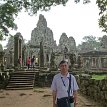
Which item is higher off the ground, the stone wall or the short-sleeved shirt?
the short-sleeved shirt

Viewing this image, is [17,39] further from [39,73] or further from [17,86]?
[17,86]

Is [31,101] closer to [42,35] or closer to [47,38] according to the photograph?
[42,35]

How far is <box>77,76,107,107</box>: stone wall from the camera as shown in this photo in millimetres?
12976

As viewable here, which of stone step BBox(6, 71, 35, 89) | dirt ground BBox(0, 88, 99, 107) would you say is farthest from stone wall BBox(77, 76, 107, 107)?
stone step BBox(6, 71, 35, 89)

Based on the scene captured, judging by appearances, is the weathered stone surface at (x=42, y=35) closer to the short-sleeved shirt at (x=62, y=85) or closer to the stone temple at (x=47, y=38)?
the stone temple at (x=47, y=38)

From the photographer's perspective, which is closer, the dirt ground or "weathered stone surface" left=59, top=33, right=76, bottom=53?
the dirt ground

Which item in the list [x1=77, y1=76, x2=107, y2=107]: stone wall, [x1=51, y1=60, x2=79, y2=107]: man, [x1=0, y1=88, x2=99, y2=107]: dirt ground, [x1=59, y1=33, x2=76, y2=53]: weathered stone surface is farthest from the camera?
[x1=59, y1=33, x2=76, y2=53]: weathered stone surface

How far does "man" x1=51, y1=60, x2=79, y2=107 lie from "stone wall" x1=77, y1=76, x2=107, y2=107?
20.8 feet

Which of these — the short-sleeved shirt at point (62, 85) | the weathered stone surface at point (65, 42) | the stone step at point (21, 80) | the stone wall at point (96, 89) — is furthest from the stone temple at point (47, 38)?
the short-sleeved shirt at point (62, 85)

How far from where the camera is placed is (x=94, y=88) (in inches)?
596

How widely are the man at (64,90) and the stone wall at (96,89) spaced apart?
6.35m

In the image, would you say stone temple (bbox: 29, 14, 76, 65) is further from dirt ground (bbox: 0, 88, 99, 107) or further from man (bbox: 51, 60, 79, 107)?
man (bbox: 51, 60, 79, 107)

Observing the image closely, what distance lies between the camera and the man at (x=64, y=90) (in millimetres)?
6543

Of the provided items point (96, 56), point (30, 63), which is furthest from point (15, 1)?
point (96, 56)
